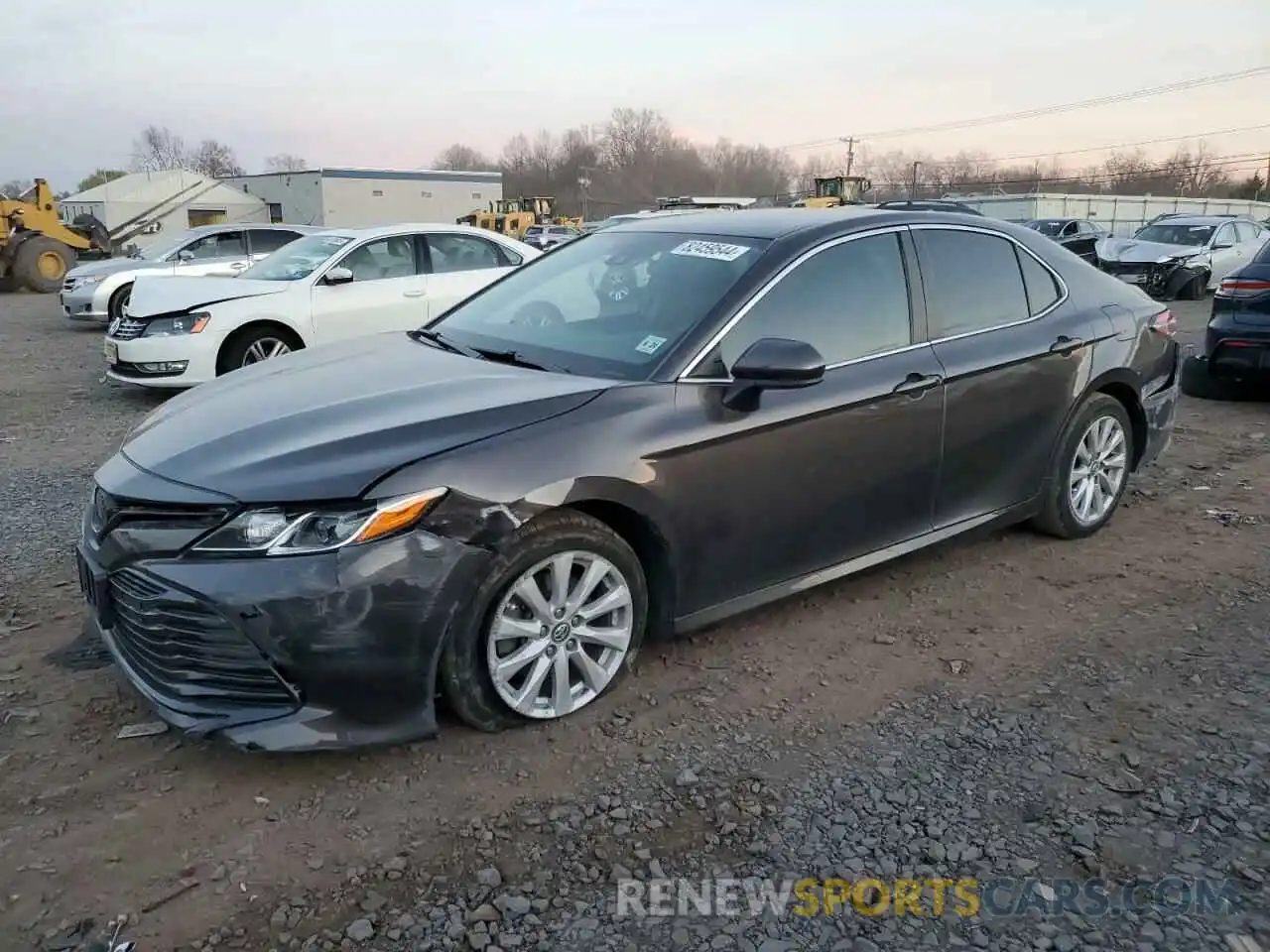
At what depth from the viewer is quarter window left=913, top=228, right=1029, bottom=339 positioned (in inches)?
162

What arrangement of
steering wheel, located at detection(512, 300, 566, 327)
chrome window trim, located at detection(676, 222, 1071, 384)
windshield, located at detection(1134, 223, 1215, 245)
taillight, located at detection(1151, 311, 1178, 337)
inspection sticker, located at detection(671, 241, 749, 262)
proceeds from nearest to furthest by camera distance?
chrome window trim, located at detection(676, 222, 1071, 384) < inspection sticker, located at detection(671, 241, 749, 262) < steering wheel, located at detection(512, 300, 566, 327) < taillight, located at detection(1151, 311, 1178, 337) < windshield, located at detection(1134, 223, 1215, 245)

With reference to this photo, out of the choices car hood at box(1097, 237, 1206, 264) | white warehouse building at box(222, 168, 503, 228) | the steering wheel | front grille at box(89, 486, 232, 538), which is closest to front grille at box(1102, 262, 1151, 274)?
car hood at box(1097, 237, 1206, 264)

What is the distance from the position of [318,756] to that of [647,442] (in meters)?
1.44

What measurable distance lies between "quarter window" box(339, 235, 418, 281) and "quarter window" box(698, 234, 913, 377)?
19.8 feet

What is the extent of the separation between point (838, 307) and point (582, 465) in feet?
4.44

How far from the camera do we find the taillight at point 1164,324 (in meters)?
5.03

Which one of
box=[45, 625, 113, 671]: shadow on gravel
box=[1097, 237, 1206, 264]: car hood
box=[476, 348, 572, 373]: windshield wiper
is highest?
box=[476, 348, 572, 373]: windshield wiper

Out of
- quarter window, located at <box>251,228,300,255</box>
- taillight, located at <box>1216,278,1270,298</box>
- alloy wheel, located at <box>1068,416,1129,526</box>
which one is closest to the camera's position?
alloy wheel, located at <box>1068,416,1129,526</box>

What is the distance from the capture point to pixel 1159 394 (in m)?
5.16

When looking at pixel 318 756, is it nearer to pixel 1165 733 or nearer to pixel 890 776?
pixel 890 776

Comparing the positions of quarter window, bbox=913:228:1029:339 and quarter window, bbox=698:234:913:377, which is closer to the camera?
quarter window, bbox=698:234:913:377

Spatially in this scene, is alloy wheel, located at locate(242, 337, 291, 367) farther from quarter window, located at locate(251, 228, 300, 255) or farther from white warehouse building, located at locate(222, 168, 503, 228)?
white warehouse building, located at locate(222, 168, 503, 228)

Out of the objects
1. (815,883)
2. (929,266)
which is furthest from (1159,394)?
(815,883)

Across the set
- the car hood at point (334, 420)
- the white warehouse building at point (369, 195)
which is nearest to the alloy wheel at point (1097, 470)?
the car hood at point (334, 420)
